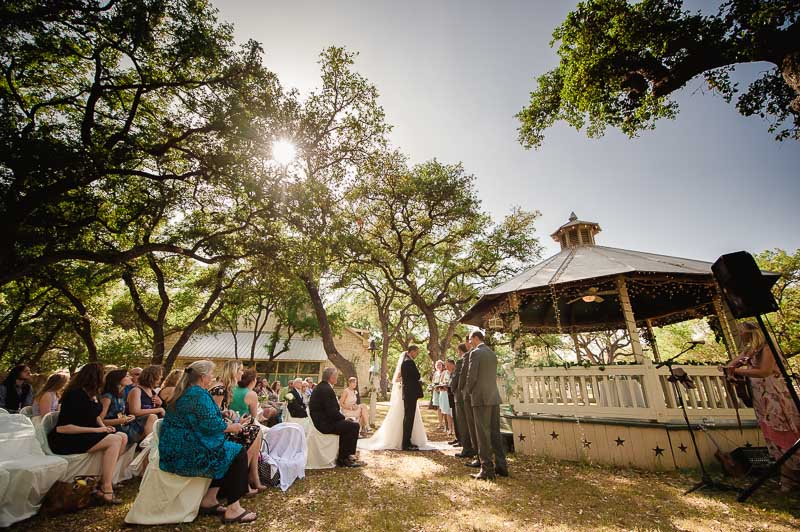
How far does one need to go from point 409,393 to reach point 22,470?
567 centimetres

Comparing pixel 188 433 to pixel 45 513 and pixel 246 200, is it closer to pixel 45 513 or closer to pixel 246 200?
pixel 45 513

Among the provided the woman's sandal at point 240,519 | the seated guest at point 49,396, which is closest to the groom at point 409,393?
the woman's sandal at point 240,519

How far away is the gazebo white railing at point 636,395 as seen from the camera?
5578mm

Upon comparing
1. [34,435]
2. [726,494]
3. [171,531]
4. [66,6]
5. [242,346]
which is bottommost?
[171,531]

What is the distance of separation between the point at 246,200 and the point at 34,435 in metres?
8.49

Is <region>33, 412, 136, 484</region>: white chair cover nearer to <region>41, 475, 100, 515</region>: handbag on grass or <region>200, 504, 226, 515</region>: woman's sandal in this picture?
<region>41, 475, 100, 515</region>: handbag on grass

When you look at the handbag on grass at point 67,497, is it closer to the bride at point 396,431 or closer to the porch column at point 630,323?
the bride at point 396,431

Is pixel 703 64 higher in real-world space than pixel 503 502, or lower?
higher

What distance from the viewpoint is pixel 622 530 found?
3258 millimetres

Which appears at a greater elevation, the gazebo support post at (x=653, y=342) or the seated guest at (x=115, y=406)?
the gazebo support post at (x=653, y=342)

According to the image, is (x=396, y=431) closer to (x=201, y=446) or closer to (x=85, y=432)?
(x=201, y=446)

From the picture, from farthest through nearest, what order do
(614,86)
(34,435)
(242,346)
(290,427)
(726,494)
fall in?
(242,346), (614,86), (290,427), (726,494), (34,435)

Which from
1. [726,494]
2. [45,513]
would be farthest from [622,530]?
[45,513]

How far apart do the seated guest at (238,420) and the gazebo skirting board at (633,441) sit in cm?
530
